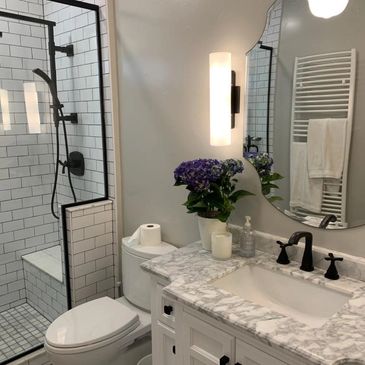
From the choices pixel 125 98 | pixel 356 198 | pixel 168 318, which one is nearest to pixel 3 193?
pixel 125 98

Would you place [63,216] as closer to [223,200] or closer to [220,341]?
[223,200]

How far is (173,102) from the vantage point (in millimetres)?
1976

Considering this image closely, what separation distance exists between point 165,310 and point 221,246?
0.36 meters

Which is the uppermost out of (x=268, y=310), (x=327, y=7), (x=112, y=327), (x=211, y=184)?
(x=327, y=7)

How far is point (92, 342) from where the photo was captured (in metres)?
1.70

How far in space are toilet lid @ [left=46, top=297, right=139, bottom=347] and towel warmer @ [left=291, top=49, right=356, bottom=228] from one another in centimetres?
107

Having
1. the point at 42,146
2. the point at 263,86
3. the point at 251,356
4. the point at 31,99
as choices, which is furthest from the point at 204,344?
the point at 31,99

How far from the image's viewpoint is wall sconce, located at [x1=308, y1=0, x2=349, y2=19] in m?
1.31

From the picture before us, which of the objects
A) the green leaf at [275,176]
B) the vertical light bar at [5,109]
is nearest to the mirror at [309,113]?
the green leaf at [275,176]

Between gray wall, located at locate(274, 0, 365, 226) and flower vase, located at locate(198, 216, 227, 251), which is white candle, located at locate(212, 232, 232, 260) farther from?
gray wall, located at locate(274, 0, 365, 226)

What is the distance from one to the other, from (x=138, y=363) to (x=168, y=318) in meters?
0.62

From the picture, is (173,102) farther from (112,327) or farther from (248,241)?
(112,327)

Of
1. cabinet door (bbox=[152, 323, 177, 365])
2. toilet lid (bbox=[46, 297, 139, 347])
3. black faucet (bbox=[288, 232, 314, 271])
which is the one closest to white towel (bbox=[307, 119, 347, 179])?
black faucet (bbox=[288, 232, 314, 271])

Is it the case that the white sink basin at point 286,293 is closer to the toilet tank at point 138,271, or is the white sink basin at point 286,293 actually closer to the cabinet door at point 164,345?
the cabinet door at point 164,345
